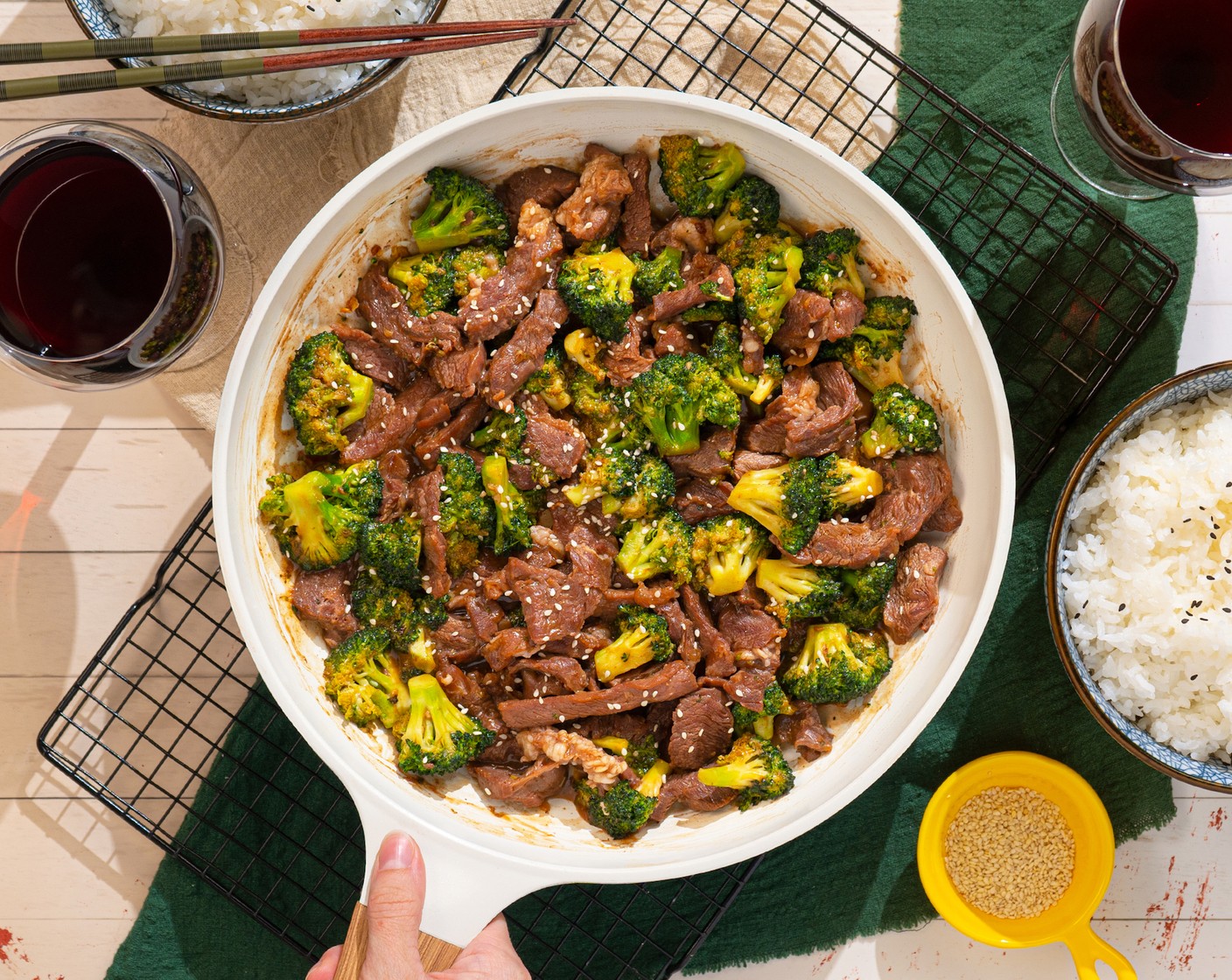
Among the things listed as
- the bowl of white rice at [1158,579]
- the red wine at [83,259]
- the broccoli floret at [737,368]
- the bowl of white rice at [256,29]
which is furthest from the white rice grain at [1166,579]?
the red wine at [83,259]

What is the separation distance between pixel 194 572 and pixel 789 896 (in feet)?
7.92

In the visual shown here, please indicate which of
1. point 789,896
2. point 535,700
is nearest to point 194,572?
point 535,700

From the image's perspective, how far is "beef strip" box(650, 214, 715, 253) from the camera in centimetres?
290

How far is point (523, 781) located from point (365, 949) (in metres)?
0.61

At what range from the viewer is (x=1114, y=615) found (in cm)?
308

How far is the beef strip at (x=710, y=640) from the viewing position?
2926 mm

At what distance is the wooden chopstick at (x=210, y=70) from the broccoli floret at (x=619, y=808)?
2173 mm

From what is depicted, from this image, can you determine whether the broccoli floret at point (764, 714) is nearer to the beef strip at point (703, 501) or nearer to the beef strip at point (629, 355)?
the beef strip at point (703, 501)

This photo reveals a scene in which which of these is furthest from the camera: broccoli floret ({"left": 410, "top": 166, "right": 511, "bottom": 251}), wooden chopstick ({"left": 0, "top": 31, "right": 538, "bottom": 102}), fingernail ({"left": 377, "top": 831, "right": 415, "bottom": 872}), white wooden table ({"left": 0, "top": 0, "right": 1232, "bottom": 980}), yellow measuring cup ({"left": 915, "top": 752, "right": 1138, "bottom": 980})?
white wooden table ({"left": 0, "top": 0, "right": 1232, "bottom": 980})

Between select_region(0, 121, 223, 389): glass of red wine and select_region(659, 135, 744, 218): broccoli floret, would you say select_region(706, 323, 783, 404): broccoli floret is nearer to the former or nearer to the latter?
Answer: select_region(659, 135, 744, 218): broccoli floret

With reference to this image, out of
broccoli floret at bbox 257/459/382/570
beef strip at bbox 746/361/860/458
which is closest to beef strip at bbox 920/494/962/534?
beef strip at bbox 746/361/860/458

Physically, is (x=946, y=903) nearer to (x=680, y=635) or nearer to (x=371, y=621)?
(x=680, y=635)

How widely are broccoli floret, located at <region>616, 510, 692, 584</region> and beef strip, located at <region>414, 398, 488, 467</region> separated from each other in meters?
0.59

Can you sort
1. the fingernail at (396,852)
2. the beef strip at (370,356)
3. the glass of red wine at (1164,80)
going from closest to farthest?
1. the fingernail at (396,852)
2. the glass of red wine at (1164,80)
3. the beef strip at (370,356)
